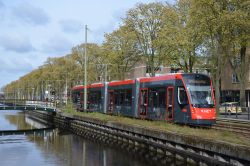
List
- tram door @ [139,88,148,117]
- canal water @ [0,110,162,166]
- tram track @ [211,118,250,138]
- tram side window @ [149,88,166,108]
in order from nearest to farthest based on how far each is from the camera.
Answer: canal water @ [0,110,162,166] < tram track @ [211,118,250,138] < tram side window @ [149,88,166,108] < tram door @ [139,88,148,117]

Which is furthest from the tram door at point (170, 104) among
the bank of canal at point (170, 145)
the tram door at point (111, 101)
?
the tram door at point (111, 101)

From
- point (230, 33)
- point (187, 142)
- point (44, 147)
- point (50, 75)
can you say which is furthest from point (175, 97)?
point (50, 75)

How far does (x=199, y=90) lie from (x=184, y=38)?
21.3m

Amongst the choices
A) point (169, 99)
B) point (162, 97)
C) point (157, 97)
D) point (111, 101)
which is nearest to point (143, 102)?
point (157, 97)

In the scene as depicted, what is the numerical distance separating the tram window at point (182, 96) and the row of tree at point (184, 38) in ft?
41.4

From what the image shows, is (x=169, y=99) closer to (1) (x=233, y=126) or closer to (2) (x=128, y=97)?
(1) (x=233, y=126)

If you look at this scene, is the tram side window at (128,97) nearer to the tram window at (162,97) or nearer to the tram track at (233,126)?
the tram window at (162,97)

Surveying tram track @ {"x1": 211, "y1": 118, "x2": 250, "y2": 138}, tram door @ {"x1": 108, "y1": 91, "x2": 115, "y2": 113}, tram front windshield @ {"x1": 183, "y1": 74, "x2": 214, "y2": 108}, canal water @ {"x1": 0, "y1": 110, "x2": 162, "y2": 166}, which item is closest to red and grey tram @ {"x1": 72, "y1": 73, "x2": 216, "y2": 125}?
tram front windshield @ {"x1": 183, "y1": 74, "x2": 214, "y2": 108}

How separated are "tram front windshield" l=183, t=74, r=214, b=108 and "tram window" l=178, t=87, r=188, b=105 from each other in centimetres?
37

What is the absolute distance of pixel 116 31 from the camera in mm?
62500

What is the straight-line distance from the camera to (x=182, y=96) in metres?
27.2

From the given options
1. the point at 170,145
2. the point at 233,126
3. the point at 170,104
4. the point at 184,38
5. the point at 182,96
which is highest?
the point at 184,38

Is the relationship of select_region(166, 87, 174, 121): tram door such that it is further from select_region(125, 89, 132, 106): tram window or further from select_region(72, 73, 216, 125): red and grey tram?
select_region(125, 89, 132, 106): tram window

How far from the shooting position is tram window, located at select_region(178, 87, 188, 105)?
88.0 feet
